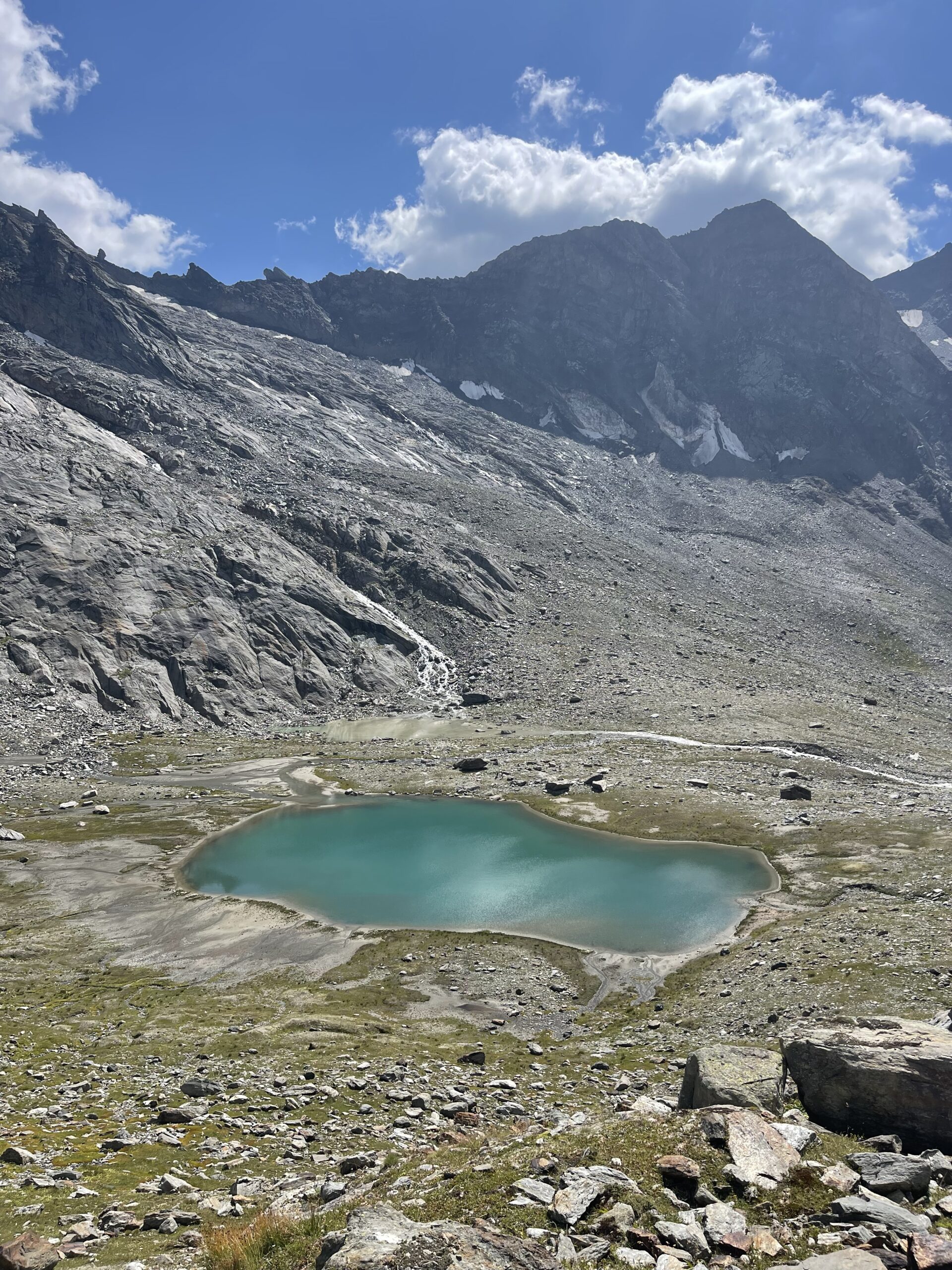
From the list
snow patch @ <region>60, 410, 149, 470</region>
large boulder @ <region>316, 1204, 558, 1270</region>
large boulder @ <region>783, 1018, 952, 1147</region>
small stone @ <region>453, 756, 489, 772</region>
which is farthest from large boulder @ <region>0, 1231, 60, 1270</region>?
snow patch @ <region>60, 410, 149, 470</region>

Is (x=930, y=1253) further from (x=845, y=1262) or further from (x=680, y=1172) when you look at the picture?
(x=680, y=1172)

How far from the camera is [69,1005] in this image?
32.6 metres

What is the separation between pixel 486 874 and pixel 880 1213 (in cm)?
4319

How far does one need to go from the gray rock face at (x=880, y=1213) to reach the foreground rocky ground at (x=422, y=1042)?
83 mm

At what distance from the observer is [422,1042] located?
29.5 meters

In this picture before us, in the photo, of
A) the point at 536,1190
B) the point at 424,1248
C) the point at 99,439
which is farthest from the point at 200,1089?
the point at 99,439

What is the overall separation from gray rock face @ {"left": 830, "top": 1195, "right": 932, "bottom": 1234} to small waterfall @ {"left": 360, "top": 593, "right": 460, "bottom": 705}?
98.4 meters

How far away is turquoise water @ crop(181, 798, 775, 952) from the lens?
4416 cm

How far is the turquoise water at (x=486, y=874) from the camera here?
44156 mm

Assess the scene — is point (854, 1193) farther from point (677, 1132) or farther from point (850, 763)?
point (850, 763)

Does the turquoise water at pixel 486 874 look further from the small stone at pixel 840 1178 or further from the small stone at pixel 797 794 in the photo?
the small stone at pixel 840 1178

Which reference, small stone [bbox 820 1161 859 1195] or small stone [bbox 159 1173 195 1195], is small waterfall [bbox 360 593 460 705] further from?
small stone [bbox 820 1161 859 1195]

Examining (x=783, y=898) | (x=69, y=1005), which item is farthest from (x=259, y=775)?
(x=783, y=898)

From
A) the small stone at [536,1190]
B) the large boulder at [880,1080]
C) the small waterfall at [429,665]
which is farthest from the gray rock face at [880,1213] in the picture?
the small waterfall at [429,665]
